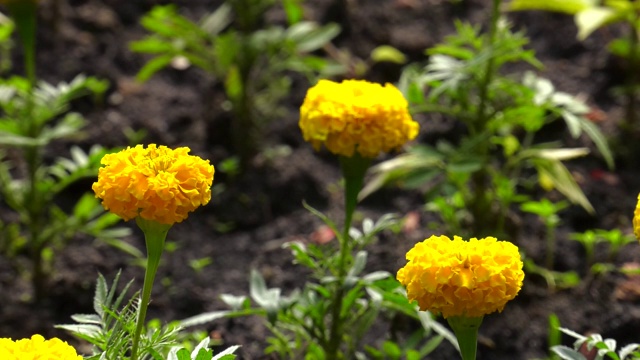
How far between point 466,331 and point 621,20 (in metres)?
1.90

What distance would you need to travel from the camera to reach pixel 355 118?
1680mm

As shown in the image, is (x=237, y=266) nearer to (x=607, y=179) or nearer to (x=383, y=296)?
(x=383, y=296)

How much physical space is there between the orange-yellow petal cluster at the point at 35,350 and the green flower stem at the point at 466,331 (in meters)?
0.51

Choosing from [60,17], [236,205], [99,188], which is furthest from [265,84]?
[99,188]

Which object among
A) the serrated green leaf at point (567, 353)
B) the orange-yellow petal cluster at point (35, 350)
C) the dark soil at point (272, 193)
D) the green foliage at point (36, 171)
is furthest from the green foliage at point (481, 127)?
the orange-yellow petal cluster at point (35, 350)

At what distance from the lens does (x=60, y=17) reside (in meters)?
3.57

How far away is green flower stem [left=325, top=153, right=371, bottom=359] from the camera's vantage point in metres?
1.76

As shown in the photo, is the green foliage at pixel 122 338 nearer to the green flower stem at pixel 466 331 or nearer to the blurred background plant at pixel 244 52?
the green flower stem at pixel 466 331

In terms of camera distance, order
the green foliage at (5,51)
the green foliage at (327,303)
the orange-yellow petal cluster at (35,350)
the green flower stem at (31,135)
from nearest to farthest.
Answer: the orange-yellow petal cluster at (35,350) → the green foliage at (327,303) → the green flower stem at (31,135) → the green foliage at (5,51)

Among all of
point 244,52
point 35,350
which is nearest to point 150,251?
point 35,350

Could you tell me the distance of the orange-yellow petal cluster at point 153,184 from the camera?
1.26 metres

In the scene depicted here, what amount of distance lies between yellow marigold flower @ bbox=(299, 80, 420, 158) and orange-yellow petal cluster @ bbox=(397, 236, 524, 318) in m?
0.44

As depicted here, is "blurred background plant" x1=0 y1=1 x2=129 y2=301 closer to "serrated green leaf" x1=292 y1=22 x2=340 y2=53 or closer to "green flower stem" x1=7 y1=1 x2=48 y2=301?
"green flower stem" x1=7 y1=1 x2=48 y2=301

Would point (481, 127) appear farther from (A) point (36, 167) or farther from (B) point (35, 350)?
(B) point (35, 350)
